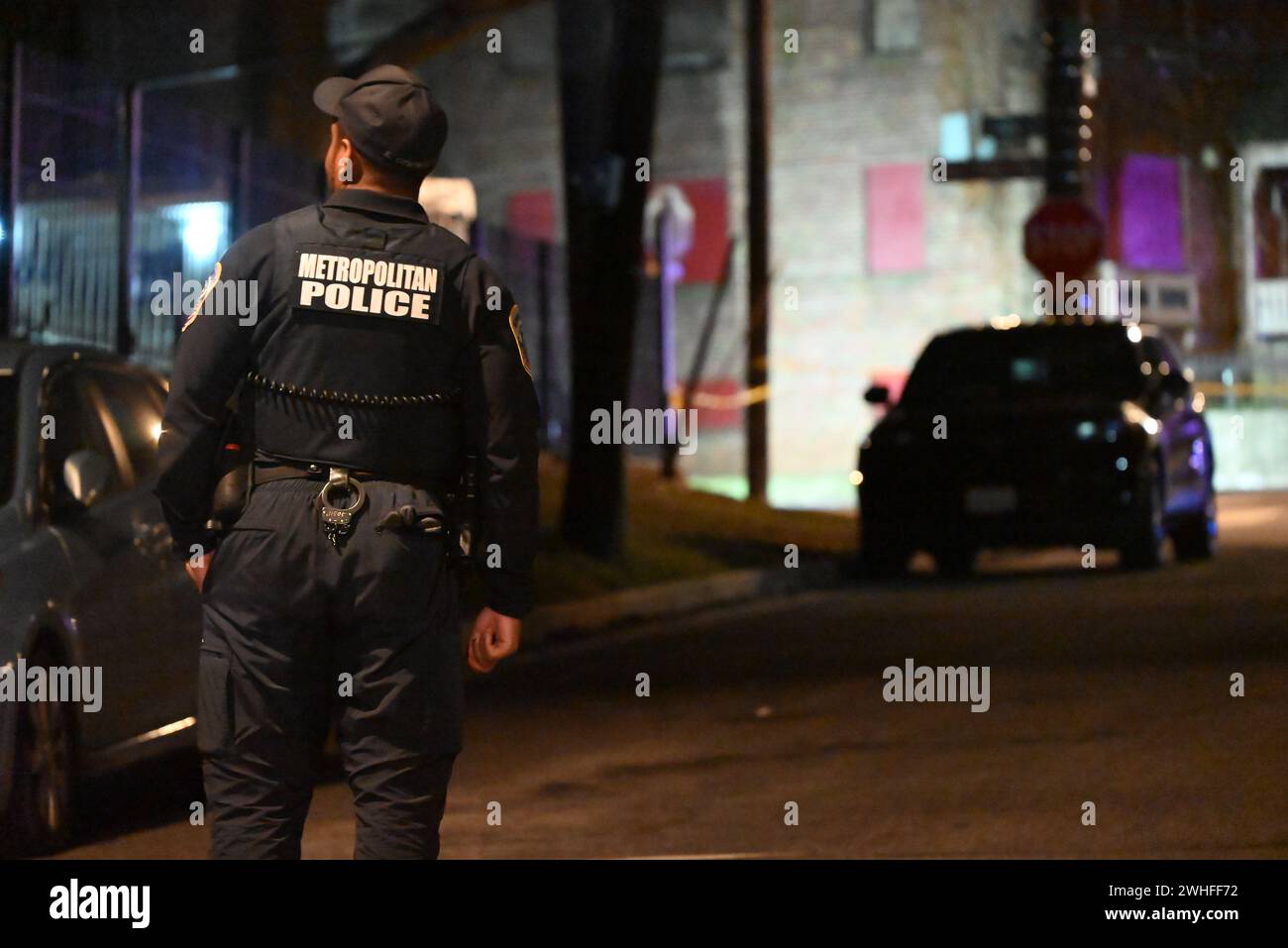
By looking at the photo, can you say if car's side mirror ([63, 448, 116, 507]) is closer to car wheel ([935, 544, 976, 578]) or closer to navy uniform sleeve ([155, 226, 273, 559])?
navy uniform sleeve ([155, 226, 273, 559])

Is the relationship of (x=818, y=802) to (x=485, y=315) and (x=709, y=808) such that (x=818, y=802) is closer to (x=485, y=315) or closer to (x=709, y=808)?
(x=709, y=808)

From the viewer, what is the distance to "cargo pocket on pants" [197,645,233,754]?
15.5 feet

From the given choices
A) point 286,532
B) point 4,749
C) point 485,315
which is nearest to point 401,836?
point 286,532

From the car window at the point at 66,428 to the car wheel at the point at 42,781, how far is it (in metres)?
0.73

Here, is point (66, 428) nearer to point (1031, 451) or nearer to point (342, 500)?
point (342, 500)

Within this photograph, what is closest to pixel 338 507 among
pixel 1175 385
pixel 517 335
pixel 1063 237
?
pixel 517 335

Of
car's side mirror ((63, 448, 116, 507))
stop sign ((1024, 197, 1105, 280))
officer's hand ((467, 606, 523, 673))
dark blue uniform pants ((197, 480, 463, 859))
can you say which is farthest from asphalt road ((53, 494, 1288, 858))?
stop sign ((1024, 197, 1105, 280))

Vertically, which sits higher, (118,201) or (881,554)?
(118,201)

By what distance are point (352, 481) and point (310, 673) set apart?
38 cm

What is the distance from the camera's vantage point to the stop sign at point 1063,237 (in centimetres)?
2159

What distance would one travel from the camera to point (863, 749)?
31.0 feet

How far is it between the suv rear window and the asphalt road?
3.07 meters

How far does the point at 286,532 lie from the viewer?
4730mm

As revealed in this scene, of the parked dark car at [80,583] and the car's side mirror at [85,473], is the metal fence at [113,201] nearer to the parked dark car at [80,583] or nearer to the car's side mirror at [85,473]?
the parked dark car at [80,583]
